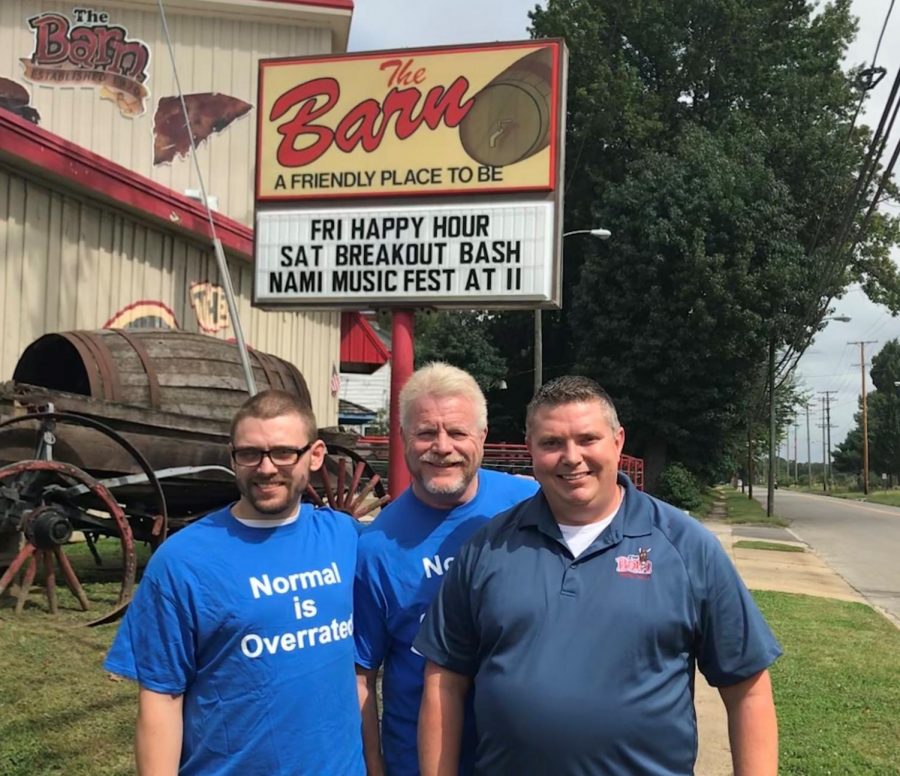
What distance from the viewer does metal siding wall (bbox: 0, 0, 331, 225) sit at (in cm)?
1514

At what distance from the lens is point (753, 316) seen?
24969 mm

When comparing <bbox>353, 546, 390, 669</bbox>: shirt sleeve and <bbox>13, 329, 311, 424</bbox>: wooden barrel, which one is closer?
<bbox>353, 546, 390, 669</bbox>: shirt sleeve

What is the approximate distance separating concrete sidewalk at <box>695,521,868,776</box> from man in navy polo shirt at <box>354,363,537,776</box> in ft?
8.67

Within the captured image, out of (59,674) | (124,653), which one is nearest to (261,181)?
(59,674)

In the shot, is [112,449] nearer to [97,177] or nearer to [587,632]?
[97,177]

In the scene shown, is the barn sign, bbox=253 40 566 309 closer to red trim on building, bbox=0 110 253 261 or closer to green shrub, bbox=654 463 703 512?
red trim on building, bbox=0 110 253 261

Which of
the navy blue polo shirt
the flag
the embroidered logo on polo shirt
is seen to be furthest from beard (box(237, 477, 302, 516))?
the flag

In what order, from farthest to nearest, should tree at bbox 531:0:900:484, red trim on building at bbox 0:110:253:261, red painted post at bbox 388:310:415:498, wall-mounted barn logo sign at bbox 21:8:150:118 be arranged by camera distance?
tree at bbox 531:0:900:484 → wall-mounted barn logo sign at bbox 21:8:150:118 → red trim on building at bbox 0:110:253:261 → red painted post at bbox 388:310:415:498

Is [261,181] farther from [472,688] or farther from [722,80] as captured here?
[722,80]

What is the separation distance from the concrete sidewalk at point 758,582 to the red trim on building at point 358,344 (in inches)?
297

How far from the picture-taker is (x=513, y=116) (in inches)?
281

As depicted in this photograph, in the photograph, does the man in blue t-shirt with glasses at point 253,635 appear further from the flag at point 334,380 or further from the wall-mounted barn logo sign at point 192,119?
the wall-mounted barn logo sign at point 192,119

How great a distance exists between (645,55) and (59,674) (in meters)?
32.7

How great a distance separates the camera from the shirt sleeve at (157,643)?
6.91ft
